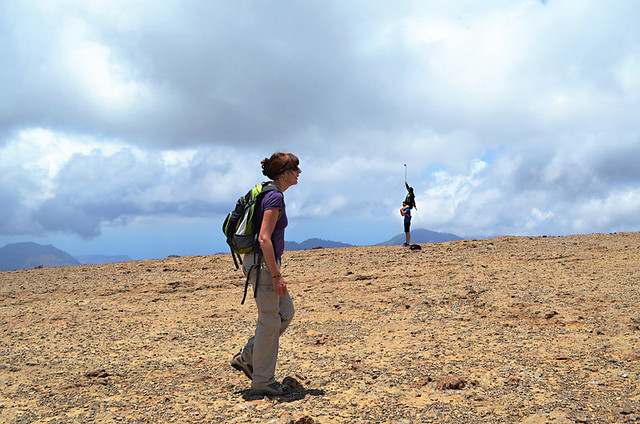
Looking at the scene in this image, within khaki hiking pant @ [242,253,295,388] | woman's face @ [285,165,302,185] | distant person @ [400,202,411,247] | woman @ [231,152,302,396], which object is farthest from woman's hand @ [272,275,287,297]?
distant person @ [400,202,411,247]

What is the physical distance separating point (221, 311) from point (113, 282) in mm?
5380

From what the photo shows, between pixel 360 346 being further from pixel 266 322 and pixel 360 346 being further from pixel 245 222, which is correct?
pixel 245 222

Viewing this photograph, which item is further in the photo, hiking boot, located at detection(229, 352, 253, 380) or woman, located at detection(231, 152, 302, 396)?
hiking boot, located at detection(229, 352, 253, 380)

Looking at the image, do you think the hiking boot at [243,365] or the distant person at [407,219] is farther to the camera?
the distant person at [407,219]

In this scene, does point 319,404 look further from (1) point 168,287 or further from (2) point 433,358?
(1) point 168,287

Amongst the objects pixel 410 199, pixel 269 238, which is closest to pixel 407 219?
pixel 410 199

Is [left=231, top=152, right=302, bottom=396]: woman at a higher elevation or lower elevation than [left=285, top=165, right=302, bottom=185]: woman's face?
lower

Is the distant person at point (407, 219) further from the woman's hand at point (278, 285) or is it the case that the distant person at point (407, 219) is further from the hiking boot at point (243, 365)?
the woman's hand at point (278, 285)

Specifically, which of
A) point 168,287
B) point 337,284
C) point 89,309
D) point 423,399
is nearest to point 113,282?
point 168,287

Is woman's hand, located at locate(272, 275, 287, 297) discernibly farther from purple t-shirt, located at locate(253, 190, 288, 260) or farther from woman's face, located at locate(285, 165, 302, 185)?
woman's face, located at locate(285, 165, 302, 185)

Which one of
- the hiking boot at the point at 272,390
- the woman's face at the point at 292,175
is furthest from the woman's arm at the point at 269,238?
the hiking boot at the point at 272,390

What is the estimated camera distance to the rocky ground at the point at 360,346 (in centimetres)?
488

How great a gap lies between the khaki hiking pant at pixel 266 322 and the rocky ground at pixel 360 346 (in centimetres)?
28

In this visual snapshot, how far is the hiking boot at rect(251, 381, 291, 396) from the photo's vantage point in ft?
17.0
